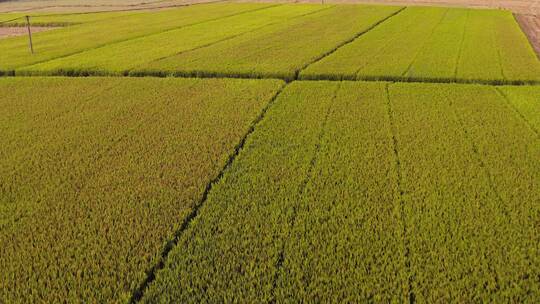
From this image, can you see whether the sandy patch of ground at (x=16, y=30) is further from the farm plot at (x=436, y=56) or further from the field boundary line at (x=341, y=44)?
the farm plot at (x=436, y=56)

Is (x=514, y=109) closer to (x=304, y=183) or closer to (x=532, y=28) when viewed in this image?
(x=304, y=183)

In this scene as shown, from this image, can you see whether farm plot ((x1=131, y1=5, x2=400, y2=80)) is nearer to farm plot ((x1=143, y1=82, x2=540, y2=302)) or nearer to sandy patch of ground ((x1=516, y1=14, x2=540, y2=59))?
farm plot ((x1=143, y1=82, x2=540, y2=302))

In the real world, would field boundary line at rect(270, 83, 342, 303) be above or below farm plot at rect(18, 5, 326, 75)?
below

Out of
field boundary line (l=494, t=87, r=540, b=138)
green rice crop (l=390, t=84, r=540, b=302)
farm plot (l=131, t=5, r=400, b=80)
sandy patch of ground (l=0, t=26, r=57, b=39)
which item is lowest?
green rice crop (l=390, t=84, r=540, b=302)

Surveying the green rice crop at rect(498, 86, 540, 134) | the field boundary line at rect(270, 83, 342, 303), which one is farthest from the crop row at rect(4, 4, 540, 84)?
the field boundary line at rect(270, 83, 342, 303)

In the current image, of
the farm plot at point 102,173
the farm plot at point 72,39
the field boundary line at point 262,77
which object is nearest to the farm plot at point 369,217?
the farm plot at point 102,173

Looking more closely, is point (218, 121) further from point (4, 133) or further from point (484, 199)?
point (484, 199)

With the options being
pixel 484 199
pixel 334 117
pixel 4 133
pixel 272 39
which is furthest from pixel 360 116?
pixel 272 39
